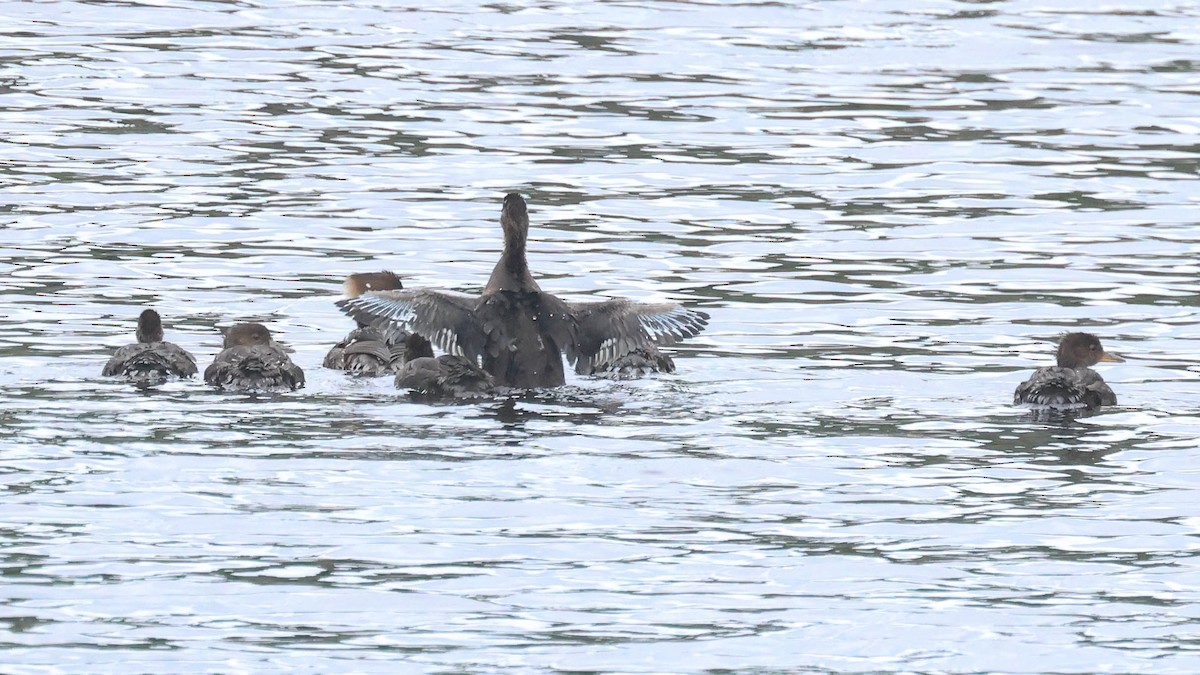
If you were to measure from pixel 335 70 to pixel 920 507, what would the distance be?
19486mm

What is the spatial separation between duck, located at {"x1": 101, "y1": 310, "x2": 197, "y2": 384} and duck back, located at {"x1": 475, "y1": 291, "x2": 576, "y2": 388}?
189cm

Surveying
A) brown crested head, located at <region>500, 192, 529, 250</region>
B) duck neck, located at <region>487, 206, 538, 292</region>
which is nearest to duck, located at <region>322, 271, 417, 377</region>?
duck neck, located at <region>487, 206, 538, 292</region>

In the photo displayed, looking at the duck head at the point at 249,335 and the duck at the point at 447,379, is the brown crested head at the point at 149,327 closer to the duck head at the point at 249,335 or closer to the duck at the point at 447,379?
the duck head at the point at 249,335

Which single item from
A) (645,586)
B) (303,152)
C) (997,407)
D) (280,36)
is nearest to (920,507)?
(645,586)

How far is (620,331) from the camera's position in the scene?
14.9 m

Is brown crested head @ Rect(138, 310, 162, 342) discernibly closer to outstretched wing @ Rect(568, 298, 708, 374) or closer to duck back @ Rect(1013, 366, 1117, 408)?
outstretched wing @ Rect(568, 298, 708, 374)

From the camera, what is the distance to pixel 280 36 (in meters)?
32.5

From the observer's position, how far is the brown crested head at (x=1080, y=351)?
47.1 ft

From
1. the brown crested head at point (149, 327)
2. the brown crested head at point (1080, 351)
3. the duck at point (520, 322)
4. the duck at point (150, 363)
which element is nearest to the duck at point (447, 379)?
the duck at point (520, 322)

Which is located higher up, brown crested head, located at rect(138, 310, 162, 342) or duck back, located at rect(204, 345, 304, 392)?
brown crested head, located at rect(138, 310, 162, 342)

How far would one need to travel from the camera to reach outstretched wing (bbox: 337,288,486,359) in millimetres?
14641

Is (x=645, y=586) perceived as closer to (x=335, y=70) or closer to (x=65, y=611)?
(x=65, y=611)

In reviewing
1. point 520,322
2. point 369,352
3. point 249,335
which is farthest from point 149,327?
point 520,322

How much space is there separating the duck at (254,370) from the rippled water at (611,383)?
13 centimetres
